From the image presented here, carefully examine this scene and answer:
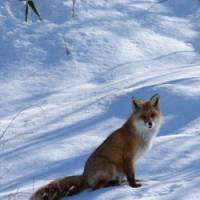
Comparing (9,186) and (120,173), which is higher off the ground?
(120,173)

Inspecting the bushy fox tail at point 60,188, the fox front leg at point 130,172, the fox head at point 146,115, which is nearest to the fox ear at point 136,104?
the fox head at point 146,115

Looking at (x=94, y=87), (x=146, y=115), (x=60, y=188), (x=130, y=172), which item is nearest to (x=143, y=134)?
(x=146, y=115)

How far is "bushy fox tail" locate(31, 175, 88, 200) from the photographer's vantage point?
6.06 metres

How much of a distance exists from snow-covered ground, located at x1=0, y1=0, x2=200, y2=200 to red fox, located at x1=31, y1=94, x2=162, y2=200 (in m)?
0.14

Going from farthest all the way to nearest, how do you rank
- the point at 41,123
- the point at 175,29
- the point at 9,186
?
the point at 175,29 < the point at 41,123 < the point at 9,186

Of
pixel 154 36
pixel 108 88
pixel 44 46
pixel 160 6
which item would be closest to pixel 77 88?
pixel 108 88

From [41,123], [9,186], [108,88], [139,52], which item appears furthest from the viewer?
[139,52]

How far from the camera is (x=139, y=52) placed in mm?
14750

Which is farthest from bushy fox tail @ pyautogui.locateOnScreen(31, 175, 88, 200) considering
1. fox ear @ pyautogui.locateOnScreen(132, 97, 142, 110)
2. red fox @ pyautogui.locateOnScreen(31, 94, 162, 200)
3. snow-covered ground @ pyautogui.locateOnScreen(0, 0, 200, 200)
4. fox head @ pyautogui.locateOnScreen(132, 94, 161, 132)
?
fox ear @ pyautogui.locateOnScreen(132, 97, 142, 110)

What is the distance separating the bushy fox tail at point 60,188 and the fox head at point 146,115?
867 mm

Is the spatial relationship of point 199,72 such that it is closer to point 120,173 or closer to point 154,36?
point 154,36

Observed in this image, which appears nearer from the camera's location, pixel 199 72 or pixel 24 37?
pixel 199 72

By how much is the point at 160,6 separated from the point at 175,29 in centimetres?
128

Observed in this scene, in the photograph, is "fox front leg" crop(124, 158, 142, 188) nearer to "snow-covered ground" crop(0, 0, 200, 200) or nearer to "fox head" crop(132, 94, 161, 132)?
"snow-covered ground" crop(0, 0, 200, 200)
